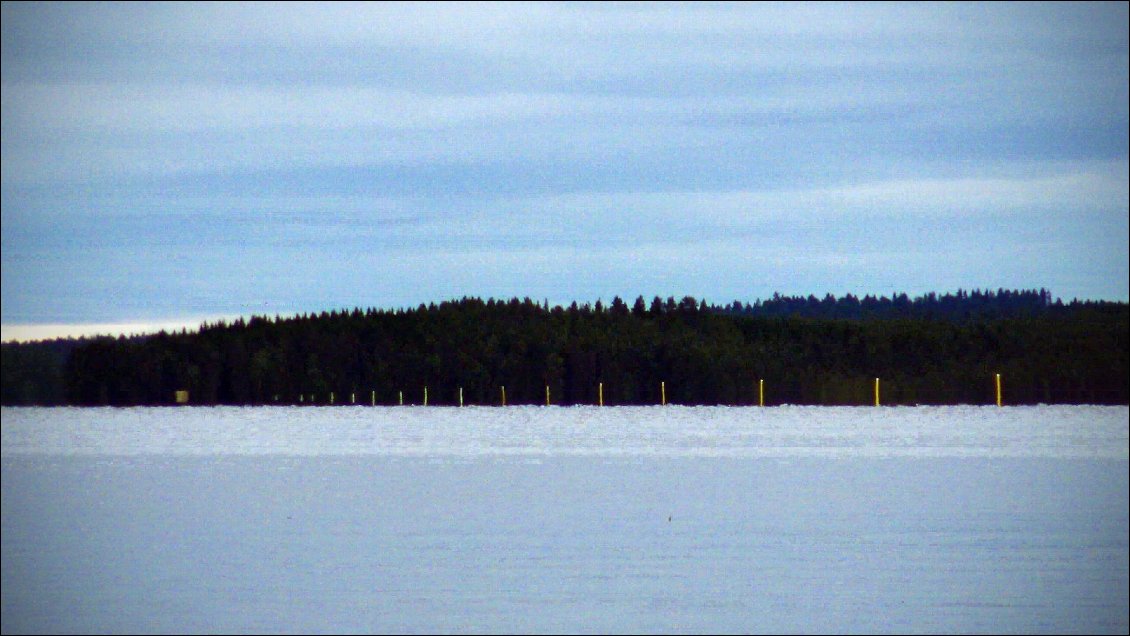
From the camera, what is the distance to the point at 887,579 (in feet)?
39.3

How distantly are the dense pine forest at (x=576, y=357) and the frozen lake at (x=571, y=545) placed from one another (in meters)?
75.0

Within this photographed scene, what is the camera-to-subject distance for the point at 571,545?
1399 centimetres

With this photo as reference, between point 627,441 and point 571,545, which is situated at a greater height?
point 627,441

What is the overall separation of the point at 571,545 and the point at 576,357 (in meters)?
→ 118

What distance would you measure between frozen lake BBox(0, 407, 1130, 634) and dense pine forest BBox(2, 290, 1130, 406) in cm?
7499

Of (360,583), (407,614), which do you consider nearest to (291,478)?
(360,583)

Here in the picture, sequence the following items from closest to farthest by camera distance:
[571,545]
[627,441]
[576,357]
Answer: [571,545]
[627,441]
[576,357]

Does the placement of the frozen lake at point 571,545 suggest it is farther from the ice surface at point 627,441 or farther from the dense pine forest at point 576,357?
the dense pine forest at point 576,357

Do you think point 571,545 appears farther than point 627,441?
No

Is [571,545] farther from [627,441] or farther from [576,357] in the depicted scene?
[576,357]

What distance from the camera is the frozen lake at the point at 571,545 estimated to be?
1066cm

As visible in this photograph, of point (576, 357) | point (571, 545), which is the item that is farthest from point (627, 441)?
point (576, 357)

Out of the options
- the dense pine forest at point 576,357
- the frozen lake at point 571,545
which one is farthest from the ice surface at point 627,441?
the dense pine forest at point 576,357

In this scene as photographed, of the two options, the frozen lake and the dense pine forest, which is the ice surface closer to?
the frozen lake
